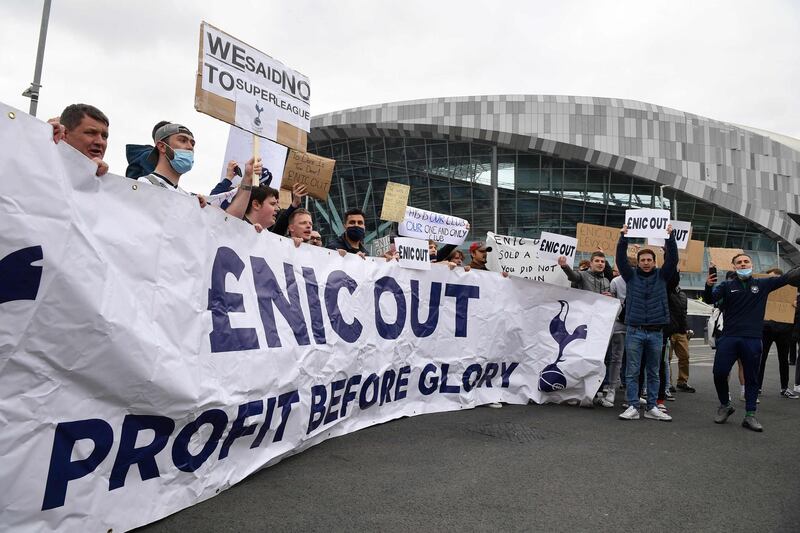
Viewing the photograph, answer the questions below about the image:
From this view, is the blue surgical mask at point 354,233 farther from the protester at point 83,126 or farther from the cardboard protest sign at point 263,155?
the protester at point 83,126

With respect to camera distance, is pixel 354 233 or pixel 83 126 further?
pixel 354 233

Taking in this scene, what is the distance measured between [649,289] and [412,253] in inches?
101

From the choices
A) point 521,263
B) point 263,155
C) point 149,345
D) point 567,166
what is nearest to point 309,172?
point 263,155

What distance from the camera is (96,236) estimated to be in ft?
8.64

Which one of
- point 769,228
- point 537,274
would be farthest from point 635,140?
point 537,274

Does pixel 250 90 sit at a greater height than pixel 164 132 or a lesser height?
greater

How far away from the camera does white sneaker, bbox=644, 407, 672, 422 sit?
593 centimetres

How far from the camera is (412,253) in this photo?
5770mm

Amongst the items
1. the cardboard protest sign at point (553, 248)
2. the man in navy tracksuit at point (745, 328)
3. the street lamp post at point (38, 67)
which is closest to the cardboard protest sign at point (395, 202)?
the cardboard protest sign at point (553, 248)

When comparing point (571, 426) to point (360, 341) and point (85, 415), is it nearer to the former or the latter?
point (360, 341)

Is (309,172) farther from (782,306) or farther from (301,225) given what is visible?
(782,306)

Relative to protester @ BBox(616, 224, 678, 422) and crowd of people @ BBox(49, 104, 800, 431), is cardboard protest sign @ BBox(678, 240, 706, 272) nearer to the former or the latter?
crowd of people @ BBox(49, 104, 800, 431)

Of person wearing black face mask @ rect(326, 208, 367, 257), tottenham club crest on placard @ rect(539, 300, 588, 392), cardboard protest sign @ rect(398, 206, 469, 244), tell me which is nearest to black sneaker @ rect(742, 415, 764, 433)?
tottenham club crest on placard @ rect(539, 300, 588, 392)

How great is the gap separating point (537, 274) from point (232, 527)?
17.4 feet
